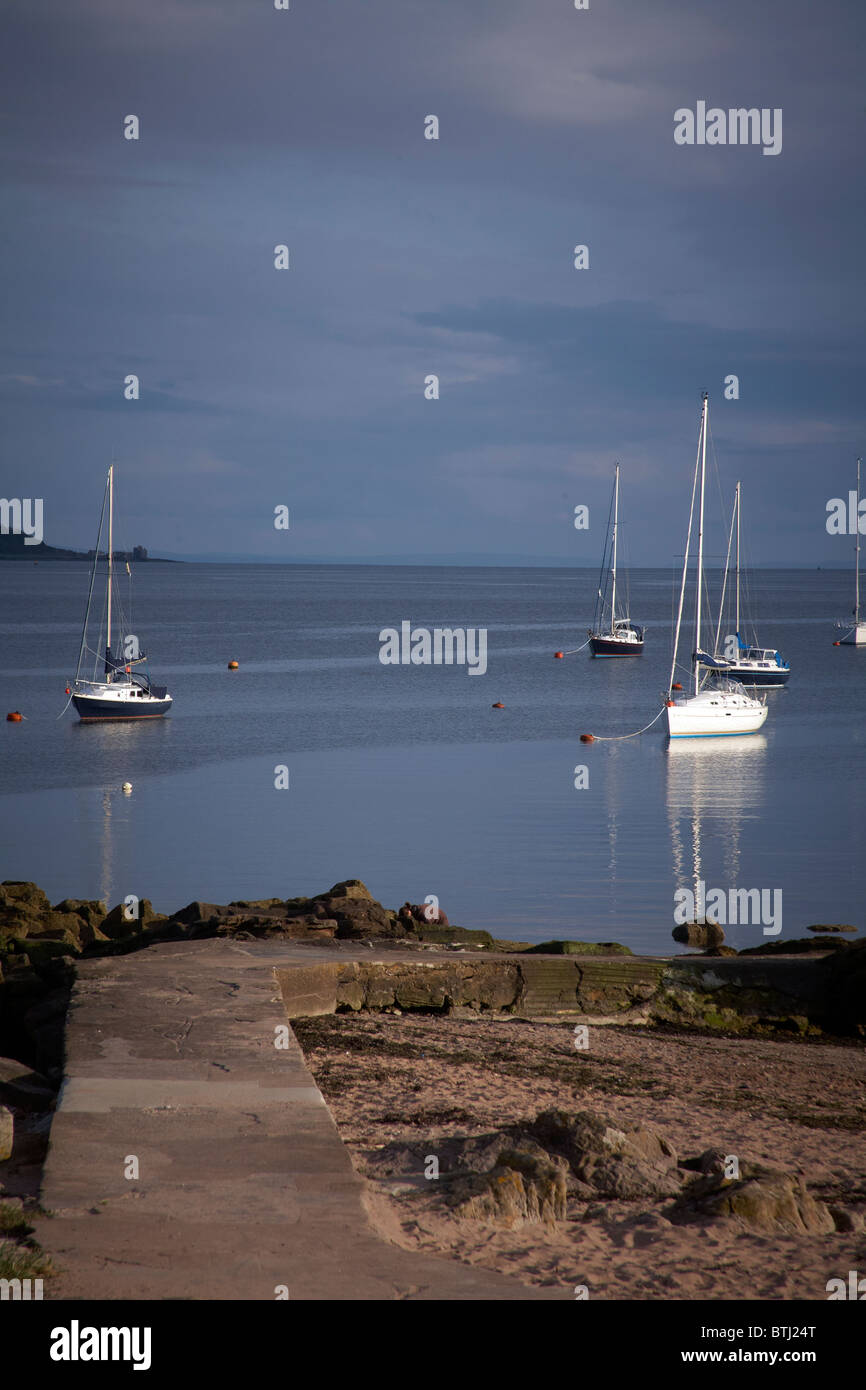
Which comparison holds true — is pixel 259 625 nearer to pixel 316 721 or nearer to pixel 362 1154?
pixel 316 721

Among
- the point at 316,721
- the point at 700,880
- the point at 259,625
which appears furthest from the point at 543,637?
the point at 700,880

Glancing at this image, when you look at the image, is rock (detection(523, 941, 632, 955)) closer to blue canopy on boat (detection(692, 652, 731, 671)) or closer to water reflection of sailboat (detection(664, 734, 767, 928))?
water reflection of sailboat (detection(664, 734, 767, 928))

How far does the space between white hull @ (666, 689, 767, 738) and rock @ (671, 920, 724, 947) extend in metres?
26.5

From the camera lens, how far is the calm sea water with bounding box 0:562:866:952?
25250 millimetres

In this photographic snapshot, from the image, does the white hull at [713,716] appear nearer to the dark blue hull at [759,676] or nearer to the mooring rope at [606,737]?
the mooring rope at [606,737]

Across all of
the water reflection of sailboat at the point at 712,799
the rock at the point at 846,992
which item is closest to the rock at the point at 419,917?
the rock at the point at 846,992

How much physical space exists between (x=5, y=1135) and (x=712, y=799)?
31655 mm

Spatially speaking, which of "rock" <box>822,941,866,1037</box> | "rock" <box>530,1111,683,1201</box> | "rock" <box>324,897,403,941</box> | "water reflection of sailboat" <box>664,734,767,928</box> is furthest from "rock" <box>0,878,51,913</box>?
"rock" <box>530,1111,683,1201</box>

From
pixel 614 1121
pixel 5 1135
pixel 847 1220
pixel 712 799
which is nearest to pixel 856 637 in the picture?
pixel 712 799

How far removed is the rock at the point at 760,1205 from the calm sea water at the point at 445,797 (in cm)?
1334

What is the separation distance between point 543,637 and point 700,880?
3239 inches

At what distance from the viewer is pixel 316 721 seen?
52.3 m

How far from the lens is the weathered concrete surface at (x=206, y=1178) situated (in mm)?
5152

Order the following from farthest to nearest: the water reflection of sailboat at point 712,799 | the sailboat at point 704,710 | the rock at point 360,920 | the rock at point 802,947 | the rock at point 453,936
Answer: the sailboat at point 704,710 → the water reflection of sailboat at point 712,799 → the rock at point 802,947 → the rock at point 453,936 → the rock at point 360,920
